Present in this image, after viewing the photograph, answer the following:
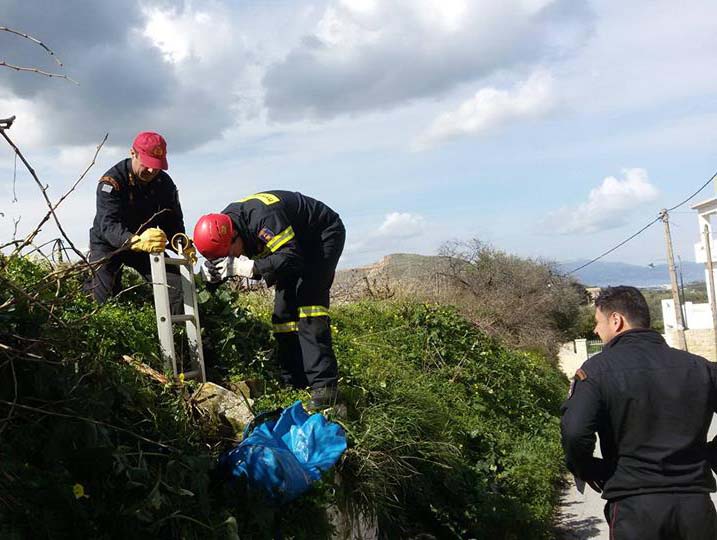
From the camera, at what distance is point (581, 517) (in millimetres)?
7961

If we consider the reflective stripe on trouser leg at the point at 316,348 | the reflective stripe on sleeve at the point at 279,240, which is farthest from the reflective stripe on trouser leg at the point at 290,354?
the reflective stripe on sleeve at the point at 279,240

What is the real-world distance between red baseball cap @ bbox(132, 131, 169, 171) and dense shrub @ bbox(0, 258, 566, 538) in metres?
1.11

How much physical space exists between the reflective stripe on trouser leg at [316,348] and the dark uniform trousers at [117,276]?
100 centimetres

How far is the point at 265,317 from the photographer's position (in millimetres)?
8180

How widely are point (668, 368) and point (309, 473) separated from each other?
76.5 inches

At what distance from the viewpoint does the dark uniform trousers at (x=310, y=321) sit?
5.84 m

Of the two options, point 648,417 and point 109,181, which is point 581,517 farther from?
→ point 109,181

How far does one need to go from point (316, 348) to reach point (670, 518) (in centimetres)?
297

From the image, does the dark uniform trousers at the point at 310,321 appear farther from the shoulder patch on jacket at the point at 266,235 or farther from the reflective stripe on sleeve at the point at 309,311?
the shoulder patch on jacket at the point at 266,235

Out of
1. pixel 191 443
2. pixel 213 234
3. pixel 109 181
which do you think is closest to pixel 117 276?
pixel 109 181

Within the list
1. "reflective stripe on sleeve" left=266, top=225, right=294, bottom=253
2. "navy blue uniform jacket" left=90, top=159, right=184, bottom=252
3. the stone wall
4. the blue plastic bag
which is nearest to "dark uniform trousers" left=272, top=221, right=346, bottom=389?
"reflective stripe on sleeve" left=266, top=225, right=294, bottom=253

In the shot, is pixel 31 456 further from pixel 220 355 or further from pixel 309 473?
pixel 220 355

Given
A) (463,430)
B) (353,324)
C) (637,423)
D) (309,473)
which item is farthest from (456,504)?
(353,324)

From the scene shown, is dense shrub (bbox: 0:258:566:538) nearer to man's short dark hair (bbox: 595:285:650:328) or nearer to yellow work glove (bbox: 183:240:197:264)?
yellow work glove (bbox: 183:240:197:264)
